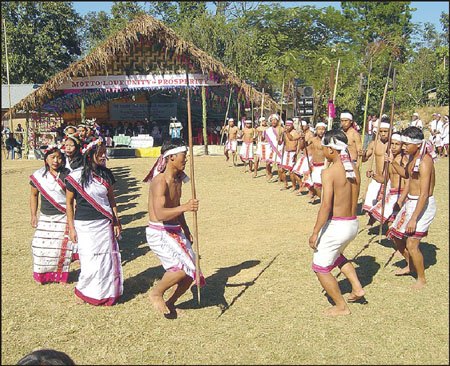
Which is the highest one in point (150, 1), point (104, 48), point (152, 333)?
point (150, 1)

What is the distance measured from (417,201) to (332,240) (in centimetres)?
134

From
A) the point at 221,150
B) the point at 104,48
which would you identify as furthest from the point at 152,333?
the point at 221,150

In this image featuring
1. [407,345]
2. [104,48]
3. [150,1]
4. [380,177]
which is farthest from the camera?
[150,1]

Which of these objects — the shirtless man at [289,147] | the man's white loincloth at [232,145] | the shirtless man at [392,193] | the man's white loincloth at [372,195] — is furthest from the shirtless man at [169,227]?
the man's white loincloth at [232,145]

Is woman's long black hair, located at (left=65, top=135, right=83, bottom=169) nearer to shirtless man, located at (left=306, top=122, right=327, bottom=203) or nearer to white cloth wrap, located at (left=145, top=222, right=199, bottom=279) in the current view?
white cloth wrap, located at (left=145, top=222, right=199, bottom=279)

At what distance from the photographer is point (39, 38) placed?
3139 cm

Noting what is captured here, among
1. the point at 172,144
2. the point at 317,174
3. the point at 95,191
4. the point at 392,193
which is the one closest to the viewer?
the point at 172,144

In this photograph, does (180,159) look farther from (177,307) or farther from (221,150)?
(221,150)

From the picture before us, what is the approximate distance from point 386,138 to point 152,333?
462 cm

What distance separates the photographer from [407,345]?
3957 mm

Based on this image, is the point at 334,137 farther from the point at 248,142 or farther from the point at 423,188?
the point at 248,142

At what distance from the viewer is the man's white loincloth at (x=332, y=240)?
14.7 feet

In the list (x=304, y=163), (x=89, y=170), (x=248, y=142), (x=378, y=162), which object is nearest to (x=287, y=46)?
(x=248, y=142)

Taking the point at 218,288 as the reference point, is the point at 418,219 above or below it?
above
